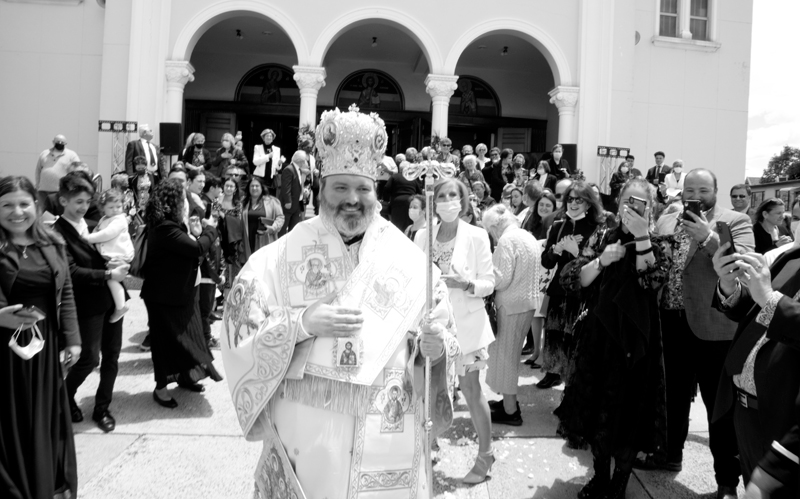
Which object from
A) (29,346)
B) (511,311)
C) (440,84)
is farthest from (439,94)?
(29,346)

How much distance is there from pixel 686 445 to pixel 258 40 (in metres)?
16.2

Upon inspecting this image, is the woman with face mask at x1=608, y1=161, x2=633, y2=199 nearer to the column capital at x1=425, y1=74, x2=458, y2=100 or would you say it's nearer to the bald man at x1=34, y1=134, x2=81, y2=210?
the column capital at x1=425, y1=74, x2=458, y2=100

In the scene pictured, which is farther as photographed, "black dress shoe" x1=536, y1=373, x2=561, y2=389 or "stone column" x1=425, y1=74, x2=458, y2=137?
"stone column" x1=425, y1=74, x2=458, y2=137

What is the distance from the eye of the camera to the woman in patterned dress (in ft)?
16.4

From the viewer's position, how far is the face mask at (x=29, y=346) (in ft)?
10.5

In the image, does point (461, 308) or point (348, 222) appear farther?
point (461, 308)

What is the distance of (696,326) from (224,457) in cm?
338

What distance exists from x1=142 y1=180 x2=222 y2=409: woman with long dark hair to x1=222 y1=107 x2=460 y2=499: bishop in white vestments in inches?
112

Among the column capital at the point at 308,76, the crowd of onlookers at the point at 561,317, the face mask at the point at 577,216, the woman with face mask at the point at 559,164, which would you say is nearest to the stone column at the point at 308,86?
the column capital at the point at 308,76

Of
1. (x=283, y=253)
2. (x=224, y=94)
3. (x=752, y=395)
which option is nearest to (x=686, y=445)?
(x=752, y=395)

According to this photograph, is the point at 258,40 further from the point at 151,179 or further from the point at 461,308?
the point at 461,308

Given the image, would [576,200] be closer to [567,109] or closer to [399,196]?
[399,196]

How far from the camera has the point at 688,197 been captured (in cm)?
416

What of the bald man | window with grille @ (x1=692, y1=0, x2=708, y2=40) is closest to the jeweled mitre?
the bald man
